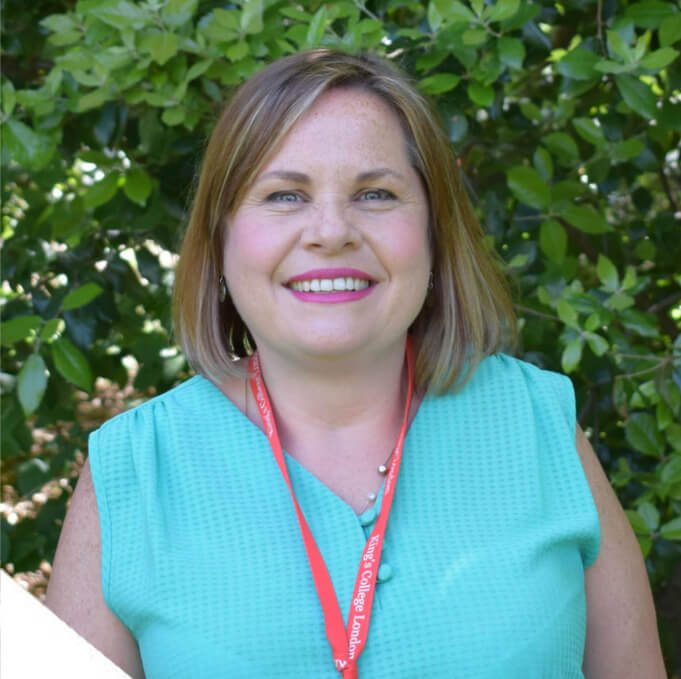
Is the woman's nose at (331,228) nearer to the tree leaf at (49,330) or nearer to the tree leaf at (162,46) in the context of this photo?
the tree leaf at (162,46)

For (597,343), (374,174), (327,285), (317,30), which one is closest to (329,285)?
(327,285)

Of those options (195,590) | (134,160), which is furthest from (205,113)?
(195,590)

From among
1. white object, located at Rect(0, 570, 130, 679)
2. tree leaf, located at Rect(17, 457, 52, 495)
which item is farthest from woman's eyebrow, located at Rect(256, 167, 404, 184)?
tree leaf, located at Rect(17, 457, 52, 495)

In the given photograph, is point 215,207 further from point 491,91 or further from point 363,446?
point 491,91

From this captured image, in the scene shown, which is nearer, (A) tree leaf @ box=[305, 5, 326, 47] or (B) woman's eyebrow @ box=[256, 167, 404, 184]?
(B) woman's eyebrow @ box=[256, 167, 404, 184]

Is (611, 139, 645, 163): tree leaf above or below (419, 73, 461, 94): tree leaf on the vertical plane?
below

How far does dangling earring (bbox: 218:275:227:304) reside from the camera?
6.79 feet

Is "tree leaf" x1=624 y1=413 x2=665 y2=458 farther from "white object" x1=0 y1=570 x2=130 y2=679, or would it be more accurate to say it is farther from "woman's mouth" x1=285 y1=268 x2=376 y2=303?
"white object" x1=0 y1=570 x2=130 y2=679

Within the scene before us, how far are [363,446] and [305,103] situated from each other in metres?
0.64

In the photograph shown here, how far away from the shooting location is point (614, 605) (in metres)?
1.91

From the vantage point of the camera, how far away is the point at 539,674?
1680mm

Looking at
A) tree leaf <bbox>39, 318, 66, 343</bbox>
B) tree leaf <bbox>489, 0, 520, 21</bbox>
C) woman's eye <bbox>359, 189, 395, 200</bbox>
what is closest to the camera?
woman's eye <bbox>359, 189, 395, 200</bbox>

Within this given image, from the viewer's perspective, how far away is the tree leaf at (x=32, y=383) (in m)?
2.34

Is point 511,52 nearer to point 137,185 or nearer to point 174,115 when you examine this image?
point 174,115
